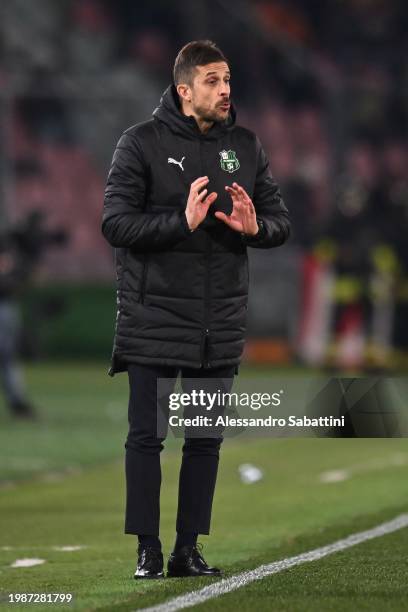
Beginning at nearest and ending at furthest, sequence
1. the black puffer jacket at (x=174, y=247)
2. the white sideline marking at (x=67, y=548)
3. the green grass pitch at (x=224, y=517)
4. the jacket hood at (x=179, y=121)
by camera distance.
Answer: the green grass pitch at (x=224, y=517), the black puffer jacket at (x=174, y=247), the jacket hood at (x=179, y=121), the white sideline marking at (x=67, y=548)

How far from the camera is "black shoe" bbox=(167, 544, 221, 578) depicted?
7508mm

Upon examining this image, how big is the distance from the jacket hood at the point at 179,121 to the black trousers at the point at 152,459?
3.10 ft

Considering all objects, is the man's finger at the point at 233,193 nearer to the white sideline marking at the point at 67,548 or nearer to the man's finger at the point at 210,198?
the man's finger at the point at 210,198

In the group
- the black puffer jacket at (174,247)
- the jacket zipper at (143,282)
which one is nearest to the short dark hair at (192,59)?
the black puffer jacket at (174,247)

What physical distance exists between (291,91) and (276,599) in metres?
36.0

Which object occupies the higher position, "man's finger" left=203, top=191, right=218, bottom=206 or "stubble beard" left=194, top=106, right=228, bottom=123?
"stubble beard" left=194, top=106, right=228, bottom=123

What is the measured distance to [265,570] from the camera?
25.7 ft

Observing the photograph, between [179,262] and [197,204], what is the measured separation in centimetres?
27

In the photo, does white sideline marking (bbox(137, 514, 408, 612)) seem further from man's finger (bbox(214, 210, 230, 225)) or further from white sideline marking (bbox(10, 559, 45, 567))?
man's finger (bbox(214, 210, 230, 225))

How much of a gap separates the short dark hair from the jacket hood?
0.26 ft

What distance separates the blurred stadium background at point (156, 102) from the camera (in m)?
35.8

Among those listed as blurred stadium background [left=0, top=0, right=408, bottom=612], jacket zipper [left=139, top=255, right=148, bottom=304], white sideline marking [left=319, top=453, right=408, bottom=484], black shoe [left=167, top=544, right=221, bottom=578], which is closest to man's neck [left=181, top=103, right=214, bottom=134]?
jacket zipper [left=139, top=255, right=148, bottom=304]

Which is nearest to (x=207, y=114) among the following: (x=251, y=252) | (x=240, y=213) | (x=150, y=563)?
(x=240, y=213)

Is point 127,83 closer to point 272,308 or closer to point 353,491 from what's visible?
point 272,308
